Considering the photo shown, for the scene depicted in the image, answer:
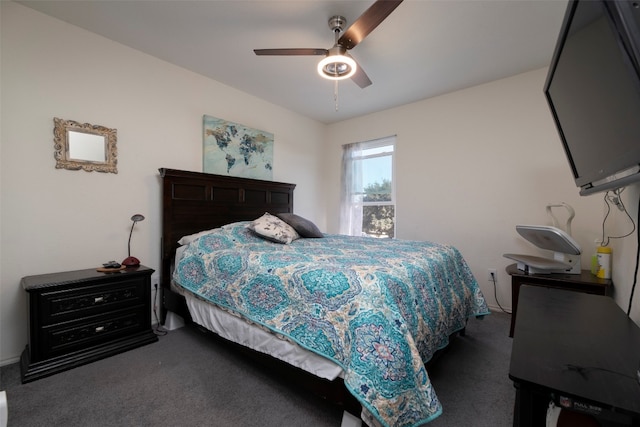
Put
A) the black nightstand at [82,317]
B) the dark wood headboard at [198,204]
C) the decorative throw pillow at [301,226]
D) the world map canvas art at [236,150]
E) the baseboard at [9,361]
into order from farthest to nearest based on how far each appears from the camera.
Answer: the world map canvas art at [236,150] → the decorative throw pillow at [301,226] → the dark wood headboard at [198,204] → the baseboard at [9,361] → the black nightstand at [82,317]

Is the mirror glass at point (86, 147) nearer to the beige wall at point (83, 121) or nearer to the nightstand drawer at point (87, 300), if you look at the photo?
the beige wall at point (83, 121)

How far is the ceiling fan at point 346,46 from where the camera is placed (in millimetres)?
1533

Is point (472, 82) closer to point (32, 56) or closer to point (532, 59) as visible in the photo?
point (532, 59)

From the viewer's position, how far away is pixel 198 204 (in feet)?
9.16

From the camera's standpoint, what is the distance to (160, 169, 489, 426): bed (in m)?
1.13

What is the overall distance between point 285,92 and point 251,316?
2817 millimetres

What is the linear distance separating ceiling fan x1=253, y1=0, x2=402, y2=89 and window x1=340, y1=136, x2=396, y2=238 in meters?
1.77

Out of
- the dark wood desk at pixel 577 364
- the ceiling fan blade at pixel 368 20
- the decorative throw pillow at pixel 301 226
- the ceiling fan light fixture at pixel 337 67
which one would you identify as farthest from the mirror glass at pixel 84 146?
the dark wood desk at pixel 577 364

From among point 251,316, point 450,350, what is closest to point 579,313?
point 450,350

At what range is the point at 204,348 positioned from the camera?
2152 mm

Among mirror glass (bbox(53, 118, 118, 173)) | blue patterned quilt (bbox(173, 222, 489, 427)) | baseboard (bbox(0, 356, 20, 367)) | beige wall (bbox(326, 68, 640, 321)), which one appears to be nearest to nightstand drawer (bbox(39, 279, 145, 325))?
blue patterned quilt (bbox(173, 222, 489, 427))

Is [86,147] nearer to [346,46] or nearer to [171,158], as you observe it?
[171,158]

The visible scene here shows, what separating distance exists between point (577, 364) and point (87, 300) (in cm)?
269

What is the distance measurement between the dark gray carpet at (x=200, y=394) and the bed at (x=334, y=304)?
0.25 meters
